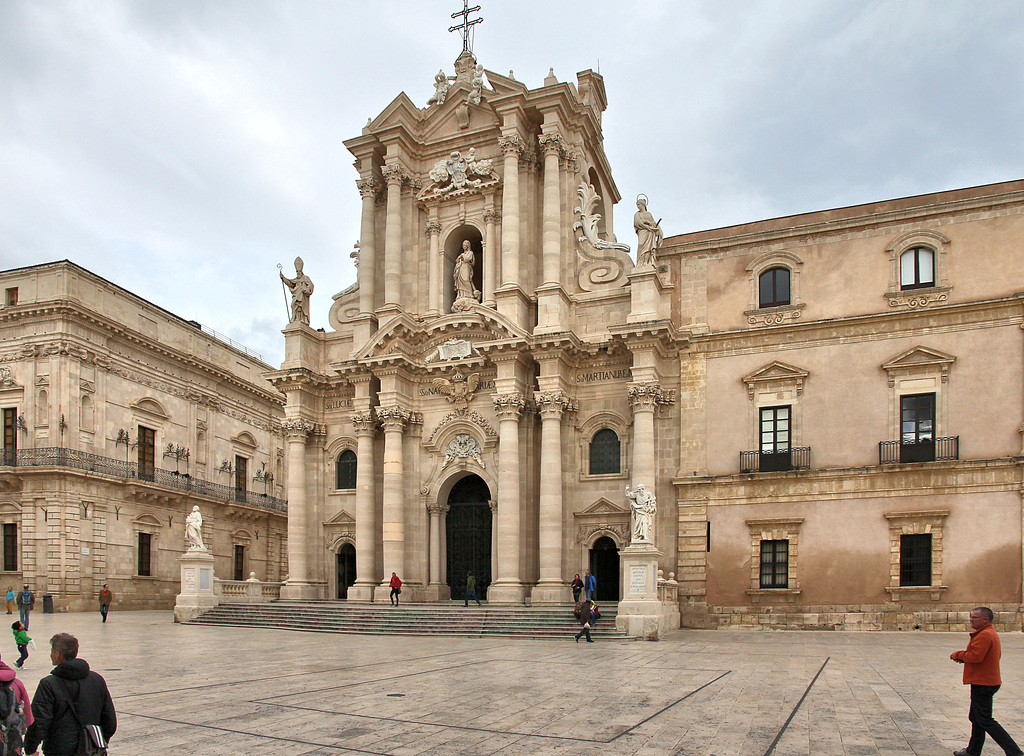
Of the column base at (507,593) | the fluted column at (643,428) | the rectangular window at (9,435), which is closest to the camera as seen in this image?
the fluted column at (643,428)

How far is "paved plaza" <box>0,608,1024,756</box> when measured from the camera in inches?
351

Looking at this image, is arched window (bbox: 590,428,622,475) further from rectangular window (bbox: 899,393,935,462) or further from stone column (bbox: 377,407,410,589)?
rectangular window (bbox: 899,393,935,462)

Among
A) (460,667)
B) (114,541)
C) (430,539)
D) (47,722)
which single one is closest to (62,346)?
(114,541)

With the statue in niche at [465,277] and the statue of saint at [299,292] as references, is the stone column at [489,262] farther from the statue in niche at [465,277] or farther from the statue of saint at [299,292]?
the statue of saint at [299,292]

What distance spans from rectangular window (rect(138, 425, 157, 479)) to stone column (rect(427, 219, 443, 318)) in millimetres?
15999

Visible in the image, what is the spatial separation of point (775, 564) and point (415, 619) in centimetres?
1046

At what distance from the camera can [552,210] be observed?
29.5m

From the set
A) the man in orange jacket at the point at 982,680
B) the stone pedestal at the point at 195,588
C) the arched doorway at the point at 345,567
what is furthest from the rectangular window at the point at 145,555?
the man in orange jacket at the point at 982,680

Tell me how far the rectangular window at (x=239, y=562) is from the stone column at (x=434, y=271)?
66.6 feet

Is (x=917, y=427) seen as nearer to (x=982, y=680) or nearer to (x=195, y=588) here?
(x=982, y=680)

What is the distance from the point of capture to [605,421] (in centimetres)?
2866

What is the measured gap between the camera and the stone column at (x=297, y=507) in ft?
102

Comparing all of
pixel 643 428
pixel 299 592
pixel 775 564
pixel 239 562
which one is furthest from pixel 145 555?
pixel 775 564

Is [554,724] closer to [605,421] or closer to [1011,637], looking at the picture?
[1011,637]
